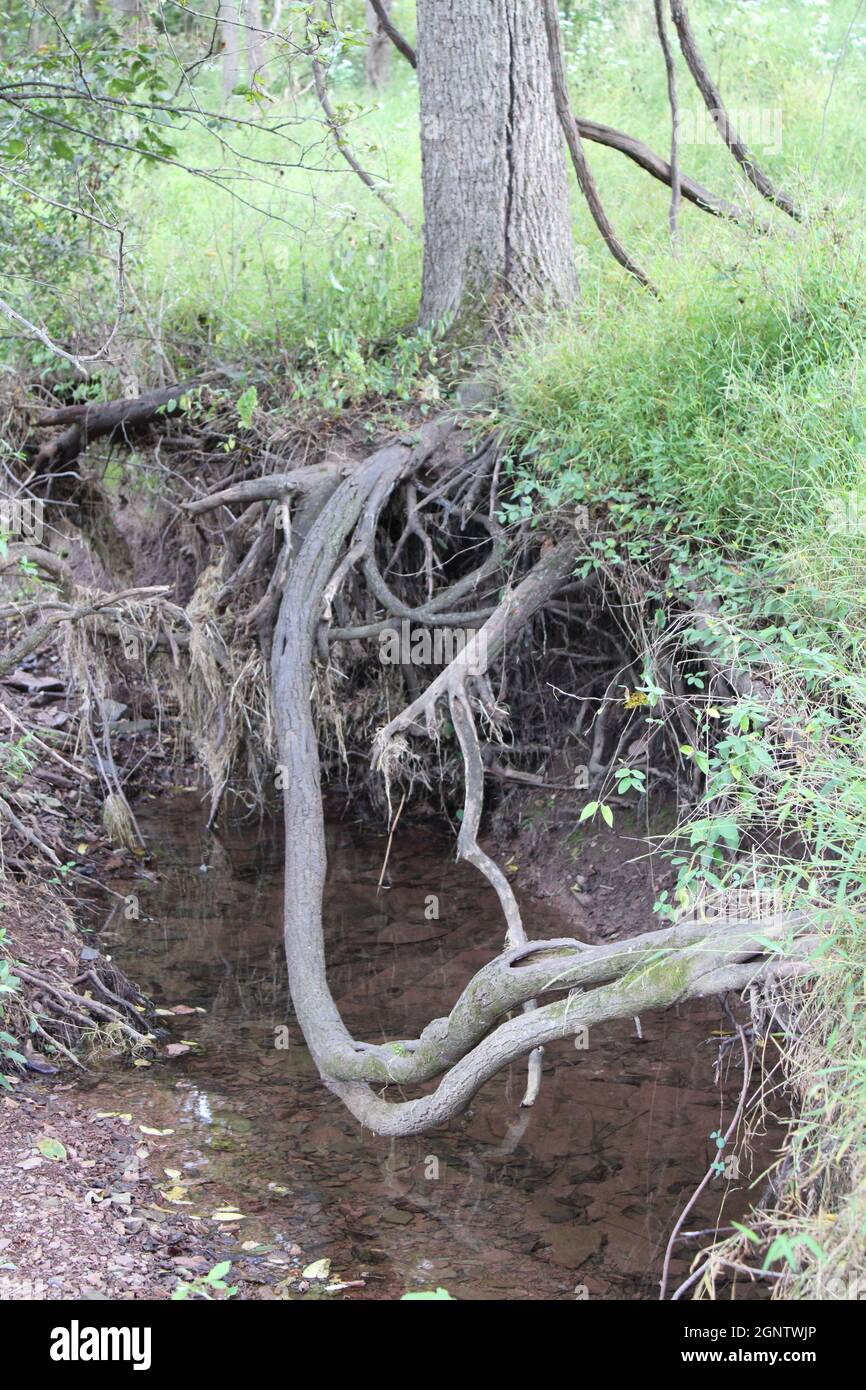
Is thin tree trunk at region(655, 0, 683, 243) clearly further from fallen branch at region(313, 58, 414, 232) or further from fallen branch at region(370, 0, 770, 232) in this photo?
fallen branch at region(313, 58, 414, 232)

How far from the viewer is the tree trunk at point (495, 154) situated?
19.2 ft

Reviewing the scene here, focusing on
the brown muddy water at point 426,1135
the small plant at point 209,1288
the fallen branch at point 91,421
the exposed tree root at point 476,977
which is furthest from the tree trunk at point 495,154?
the small plant at point 209,1288

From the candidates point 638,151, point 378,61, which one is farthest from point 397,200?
point 378,61

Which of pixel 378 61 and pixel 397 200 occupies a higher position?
pixel 378 61

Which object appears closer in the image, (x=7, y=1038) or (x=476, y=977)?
(x=476, y=977)

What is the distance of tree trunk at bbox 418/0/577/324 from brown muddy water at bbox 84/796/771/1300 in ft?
10.1

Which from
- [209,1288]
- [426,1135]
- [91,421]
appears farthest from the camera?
[91,421]

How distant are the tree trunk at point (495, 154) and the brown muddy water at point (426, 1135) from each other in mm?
3076

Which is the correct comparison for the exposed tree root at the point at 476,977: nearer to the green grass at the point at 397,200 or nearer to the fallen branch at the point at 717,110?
the green grass at the point at 397,200

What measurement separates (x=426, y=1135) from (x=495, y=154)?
4571mm

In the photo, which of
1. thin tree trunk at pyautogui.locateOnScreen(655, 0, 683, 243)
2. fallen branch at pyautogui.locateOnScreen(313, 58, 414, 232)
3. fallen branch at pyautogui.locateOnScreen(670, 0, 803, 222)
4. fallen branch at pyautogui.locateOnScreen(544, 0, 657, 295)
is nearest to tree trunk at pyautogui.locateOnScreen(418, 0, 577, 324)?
fallen branch at pyautogui.locateOnScreen(544, 0, 657, 295)

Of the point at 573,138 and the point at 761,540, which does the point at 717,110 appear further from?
the point at 761,540

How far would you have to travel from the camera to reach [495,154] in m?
5.91
